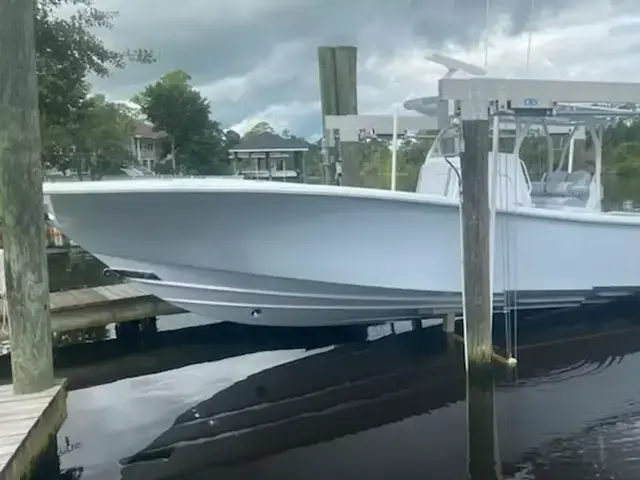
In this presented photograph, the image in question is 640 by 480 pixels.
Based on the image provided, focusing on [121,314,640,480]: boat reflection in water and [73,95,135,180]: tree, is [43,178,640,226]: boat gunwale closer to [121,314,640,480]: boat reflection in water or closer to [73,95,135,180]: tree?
[121,314,640,480]: boat reflection in water

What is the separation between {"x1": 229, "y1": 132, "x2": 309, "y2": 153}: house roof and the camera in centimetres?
739

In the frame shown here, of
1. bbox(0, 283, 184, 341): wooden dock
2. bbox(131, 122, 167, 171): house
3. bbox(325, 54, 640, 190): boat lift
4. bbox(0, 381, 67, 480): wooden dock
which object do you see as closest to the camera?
bbox(0, 381, 67, 480): wooden dock

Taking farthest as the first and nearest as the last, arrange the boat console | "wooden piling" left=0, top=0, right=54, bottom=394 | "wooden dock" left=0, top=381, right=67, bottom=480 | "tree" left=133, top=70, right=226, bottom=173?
1. "tree" left=133, top=70, right=226, bottom=173
2. the boat console
3. "wooden piling" left=0, top=0, right=54, bottom=394
4. "wooden dock" left=0, top=381, right=67, bottom=480

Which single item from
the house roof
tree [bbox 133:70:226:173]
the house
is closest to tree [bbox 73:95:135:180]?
the house

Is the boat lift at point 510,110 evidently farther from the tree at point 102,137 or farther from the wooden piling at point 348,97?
the tree at point 102,137

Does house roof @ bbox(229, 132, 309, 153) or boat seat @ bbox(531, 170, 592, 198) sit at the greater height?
house roof @ bbox(229, 132, 309, 153)

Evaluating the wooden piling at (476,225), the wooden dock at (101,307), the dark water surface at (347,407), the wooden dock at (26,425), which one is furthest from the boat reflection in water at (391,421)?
the wooden dock at (101,307)

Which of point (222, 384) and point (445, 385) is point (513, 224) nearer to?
point (445, 385)

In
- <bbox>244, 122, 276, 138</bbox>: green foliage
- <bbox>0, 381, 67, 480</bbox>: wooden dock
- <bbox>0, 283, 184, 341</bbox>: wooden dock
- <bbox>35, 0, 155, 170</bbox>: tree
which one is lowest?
<bbox>0, 381, 67, 480</bbox>: wooden dock

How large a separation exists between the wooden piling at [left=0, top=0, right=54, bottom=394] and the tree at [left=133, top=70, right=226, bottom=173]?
8.38 ft

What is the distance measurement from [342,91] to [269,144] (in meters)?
1.29


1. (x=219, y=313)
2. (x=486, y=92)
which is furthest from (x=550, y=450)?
(x=219, y=313)

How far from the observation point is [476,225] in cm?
494

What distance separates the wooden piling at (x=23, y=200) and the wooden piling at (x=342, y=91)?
3.30 metres
